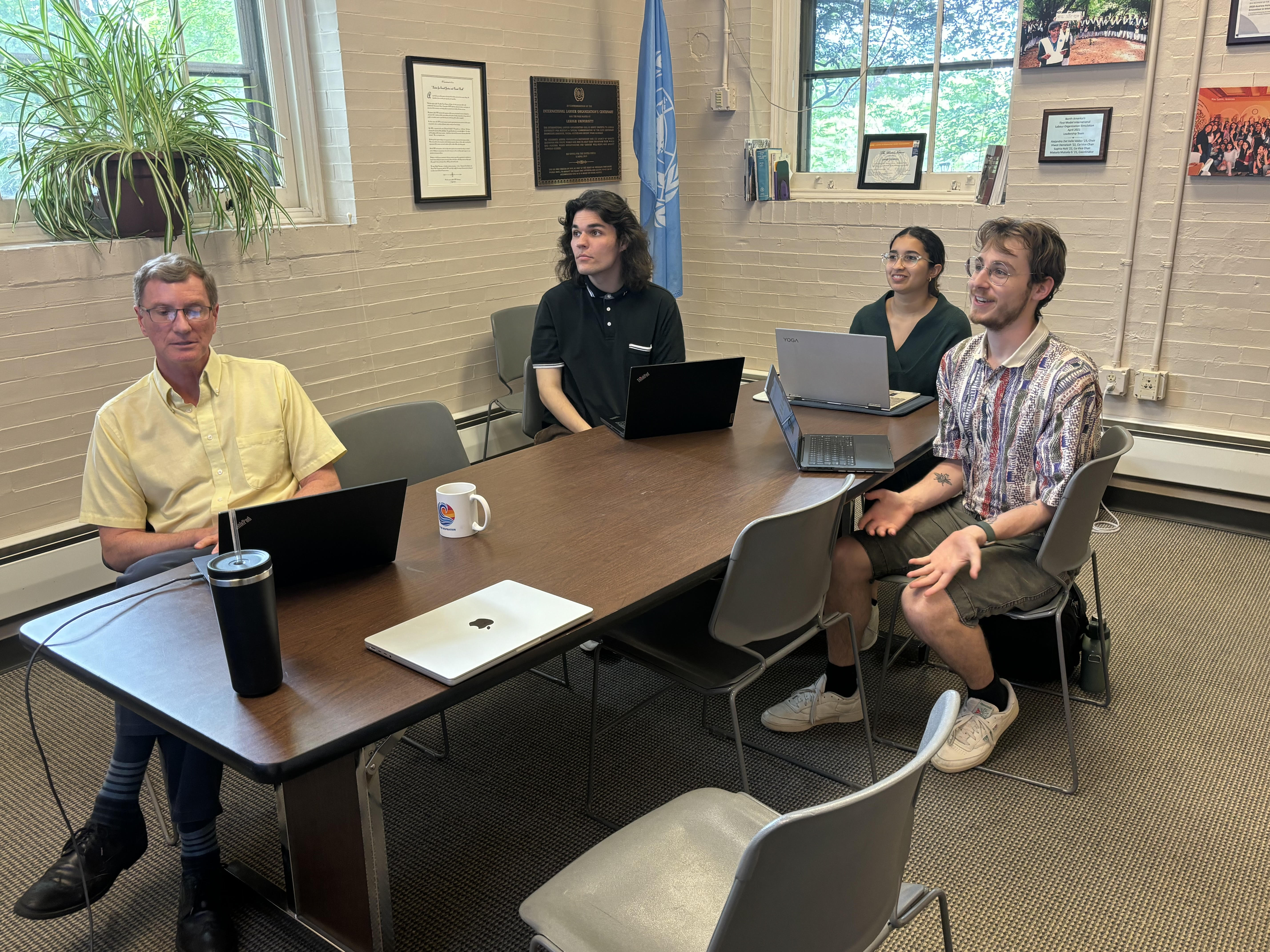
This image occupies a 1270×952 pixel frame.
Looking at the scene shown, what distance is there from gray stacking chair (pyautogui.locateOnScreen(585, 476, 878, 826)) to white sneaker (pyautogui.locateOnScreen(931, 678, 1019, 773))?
10.3 inches

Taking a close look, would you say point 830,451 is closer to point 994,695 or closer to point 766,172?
point 994,695

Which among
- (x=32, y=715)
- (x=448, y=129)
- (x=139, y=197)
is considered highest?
(x=448, y=129)

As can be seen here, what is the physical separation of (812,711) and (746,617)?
2.48 ft

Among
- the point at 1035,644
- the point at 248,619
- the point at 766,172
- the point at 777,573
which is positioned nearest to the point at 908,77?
the point at 766,172

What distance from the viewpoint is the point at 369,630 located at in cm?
158

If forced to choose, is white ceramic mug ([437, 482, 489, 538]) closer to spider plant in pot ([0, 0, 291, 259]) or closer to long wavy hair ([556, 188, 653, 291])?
long wavy hair ([556, 188, 653, 291])

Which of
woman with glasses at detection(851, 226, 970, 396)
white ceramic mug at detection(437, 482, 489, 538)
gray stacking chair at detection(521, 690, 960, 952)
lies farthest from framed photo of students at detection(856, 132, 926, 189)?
gray stacking chair at detection(521, 690, 960, 952)

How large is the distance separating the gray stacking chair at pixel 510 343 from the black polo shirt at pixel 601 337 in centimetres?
118

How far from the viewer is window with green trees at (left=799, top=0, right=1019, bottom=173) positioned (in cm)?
432

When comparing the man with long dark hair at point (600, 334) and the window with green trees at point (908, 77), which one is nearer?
the man with long dark hair at point (600, 334)

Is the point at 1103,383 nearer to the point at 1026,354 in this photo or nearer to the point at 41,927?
the point at 1026,354

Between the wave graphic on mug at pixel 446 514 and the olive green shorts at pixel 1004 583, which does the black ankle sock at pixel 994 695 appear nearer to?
the olive green shorts at pixel 1004 583

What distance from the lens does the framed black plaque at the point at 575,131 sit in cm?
462

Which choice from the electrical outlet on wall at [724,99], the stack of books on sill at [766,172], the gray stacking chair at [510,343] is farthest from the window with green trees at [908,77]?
the gray stacking chair at [510,343]
